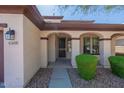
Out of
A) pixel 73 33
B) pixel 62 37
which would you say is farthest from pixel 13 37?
pixel 62 37

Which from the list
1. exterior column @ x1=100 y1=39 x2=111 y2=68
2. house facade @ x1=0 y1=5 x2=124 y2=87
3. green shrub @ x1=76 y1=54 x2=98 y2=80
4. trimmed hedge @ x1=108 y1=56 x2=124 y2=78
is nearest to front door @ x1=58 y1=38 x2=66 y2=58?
house facade @ x1=0 y1=5 x2=124 y2=87

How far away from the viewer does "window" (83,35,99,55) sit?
1953cm

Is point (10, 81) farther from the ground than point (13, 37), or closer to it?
closer to it

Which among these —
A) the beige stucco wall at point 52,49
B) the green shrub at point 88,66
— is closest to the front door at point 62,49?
the beige stucco wall at point 52,49

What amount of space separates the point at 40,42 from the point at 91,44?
616cm

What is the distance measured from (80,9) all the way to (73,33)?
478cm

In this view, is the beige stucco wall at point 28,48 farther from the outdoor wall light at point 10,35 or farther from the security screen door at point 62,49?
the security screen door at point 62,49

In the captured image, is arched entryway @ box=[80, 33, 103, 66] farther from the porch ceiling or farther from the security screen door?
the porch ceiling

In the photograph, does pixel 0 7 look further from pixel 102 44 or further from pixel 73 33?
pixel 102 44

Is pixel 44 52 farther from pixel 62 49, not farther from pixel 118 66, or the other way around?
pixel 62 49

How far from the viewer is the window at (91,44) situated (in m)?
19.5

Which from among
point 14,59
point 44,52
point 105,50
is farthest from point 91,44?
point 14,59

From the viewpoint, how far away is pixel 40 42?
614 inches

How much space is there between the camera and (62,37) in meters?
22.5
